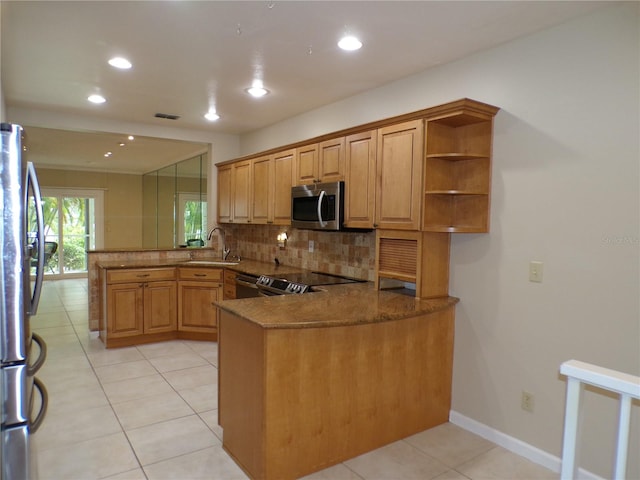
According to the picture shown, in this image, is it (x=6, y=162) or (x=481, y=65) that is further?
(x=481, y=65)

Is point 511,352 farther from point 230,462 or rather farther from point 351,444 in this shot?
point 230,462

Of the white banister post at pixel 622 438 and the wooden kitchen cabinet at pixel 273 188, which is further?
the wooden kitchen cabinet at pixel 273 188

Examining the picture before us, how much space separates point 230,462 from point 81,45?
2840 mm

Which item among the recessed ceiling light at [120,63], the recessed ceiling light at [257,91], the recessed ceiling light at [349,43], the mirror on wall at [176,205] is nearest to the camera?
the recessed ceiling light at [349,43]

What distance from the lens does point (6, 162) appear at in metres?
1.82

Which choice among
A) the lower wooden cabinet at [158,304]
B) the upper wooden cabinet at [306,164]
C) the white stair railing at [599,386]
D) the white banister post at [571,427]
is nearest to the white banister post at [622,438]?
the white stair railing at [599,386]

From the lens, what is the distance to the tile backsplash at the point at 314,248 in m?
3.84

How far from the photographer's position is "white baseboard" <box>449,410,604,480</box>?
248cm

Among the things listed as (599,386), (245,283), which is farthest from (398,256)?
(599,386)

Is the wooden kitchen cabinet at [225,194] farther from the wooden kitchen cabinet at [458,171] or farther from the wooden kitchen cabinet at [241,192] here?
the wooden kitchen cabinet at [458,171]

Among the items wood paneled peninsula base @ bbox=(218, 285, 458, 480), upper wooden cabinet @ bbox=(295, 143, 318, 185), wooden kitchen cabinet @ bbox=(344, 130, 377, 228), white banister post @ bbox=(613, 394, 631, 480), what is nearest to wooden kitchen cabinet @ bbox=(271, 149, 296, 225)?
upper wooden cabinet @ bbox=(295, 143, 318, 185)

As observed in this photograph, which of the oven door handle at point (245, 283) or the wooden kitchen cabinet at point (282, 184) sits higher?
the wooden kitchen cabinet at point (282, 184)

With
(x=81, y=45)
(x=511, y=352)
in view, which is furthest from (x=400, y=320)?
(x=81, y=45)

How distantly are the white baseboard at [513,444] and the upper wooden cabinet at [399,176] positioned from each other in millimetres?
1405
